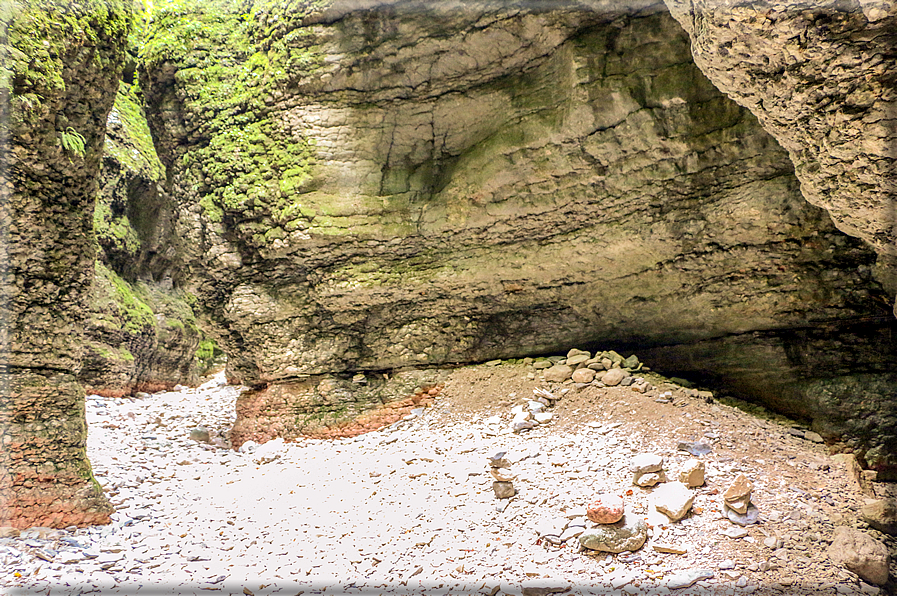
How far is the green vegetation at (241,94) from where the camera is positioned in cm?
659

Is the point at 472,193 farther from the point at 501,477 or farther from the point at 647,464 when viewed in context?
the point at 647,464

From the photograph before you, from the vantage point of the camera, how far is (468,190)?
625 centimetres

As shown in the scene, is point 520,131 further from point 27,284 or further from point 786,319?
point 27,284

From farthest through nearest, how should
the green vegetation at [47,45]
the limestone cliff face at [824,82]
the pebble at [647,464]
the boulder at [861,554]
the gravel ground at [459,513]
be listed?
1. the pebble at [647,464]
2. the green vegetation at [47,45]
3. the gravel ground at [459,513]
4. the boulder at [861,554]
5. the limestone cliff face at [824,82]

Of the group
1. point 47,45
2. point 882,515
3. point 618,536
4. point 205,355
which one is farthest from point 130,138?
point 882,515

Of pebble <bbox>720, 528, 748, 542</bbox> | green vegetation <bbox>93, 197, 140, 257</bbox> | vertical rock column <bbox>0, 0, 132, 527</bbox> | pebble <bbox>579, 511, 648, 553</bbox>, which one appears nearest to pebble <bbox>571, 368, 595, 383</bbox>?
pebble <bbox>579, 511, 648, 553</bbox>

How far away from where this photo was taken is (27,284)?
4129 mm

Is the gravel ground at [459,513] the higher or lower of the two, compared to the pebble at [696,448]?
lower

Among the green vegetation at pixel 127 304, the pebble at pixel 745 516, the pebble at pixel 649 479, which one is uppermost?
Answer: the green vegetation at pixel 127 304

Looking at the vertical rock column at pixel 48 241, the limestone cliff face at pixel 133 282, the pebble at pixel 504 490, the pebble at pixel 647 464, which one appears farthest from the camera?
the limestone cliff face at pixel 133 282

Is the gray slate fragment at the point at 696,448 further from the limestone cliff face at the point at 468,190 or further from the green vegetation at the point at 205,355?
the green vegetation at the point at 205,355

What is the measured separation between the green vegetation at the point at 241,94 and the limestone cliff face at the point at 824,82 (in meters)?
4.85

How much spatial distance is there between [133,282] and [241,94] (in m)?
6.36

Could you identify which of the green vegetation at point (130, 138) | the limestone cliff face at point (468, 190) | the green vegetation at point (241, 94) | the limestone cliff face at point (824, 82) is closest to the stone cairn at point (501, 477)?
the limestone cliff face at point (468, 190)
